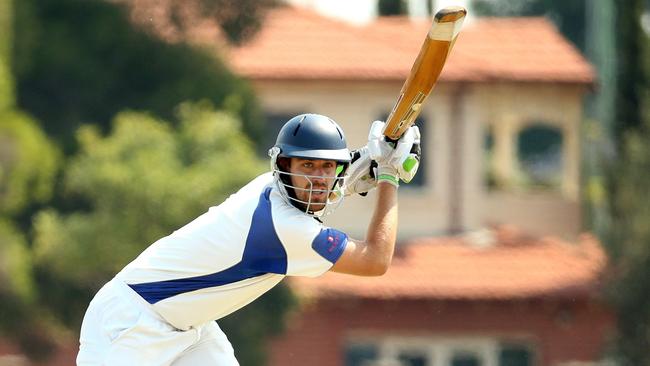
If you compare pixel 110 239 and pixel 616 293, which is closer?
pixel 110 239

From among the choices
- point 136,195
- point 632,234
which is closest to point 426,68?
point 136,195

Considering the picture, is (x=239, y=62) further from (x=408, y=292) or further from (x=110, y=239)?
(x=110, y=239)

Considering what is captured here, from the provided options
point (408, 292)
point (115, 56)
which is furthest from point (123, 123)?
point (408, 292)

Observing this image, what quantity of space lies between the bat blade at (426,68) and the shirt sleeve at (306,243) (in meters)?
0.60

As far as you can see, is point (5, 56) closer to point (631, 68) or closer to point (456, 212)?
point (631, 68)

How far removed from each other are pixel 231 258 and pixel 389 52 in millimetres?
20821

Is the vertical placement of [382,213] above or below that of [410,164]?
below

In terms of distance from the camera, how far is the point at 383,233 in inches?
266

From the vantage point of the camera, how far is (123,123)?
824 inches

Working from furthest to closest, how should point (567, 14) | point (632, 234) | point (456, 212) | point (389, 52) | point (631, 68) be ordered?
point (567, 14), point (389, 52), point (456, 212), point (631, 68), point (632, 234)

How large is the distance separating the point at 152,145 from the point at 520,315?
698 cm

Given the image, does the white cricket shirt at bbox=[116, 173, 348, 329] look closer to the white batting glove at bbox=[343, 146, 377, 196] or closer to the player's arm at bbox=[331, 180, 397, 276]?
the player's arm at bbox=[331, 180, 397, 276]

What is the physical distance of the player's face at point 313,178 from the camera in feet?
21.7

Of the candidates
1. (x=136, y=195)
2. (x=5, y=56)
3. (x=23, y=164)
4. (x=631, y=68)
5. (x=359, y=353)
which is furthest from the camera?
(x=359, y=353)
